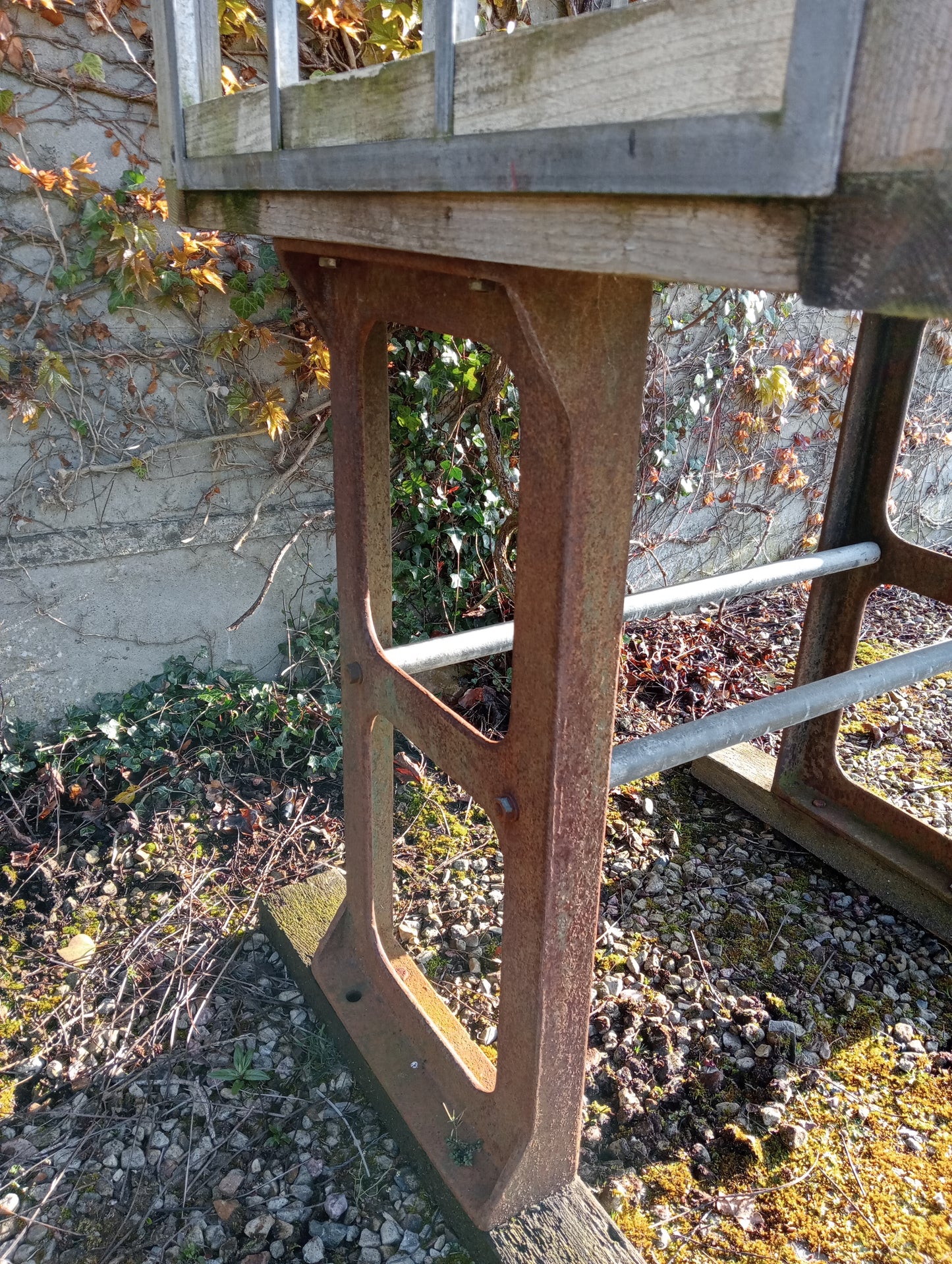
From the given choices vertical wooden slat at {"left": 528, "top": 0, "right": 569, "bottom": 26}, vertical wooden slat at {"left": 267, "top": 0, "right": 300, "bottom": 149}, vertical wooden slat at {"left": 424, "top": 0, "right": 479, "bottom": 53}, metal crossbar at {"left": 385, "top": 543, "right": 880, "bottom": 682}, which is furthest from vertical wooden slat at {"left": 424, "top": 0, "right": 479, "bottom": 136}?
vertical wooden slat at {"left": 528, "top": 0, "right": 569, "bottom": 26}

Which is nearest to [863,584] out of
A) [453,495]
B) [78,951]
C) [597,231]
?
[453,495]

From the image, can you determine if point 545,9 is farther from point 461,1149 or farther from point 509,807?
point 461,1149

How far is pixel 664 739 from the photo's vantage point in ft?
5.77

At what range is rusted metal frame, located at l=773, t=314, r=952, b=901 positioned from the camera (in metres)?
2.63

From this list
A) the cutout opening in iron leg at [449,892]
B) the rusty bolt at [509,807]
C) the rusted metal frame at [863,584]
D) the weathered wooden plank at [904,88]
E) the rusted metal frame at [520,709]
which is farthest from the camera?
the rusted metal frame at [863,584]

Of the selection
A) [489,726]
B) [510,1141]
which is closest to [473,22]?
[510,1141]

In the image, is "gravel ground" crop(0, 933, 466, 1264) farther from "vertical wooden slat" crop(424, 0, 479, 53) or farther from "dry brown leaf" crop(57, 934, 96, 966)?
"vertical wooden slat" crop(424, 0, 479, 53)

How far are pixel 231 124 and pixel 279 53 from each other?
8.3 inches

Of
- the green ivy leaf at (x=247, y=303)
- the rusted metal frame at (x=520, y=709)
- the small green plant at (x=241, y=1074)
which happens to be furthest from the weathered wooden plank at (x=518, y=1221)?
the green ivy leaf at (x=247, y=303)

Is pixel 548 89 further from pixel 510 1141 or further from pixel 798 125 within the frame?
pixel 510 1141

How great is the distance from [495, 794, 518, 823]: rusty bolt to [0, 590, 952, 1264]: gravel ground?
1.37 feet

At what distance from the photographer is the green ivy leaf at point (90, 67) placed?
2.78 m

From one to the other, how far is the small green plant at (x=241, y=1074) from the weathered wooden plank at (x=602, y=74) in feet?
6.65

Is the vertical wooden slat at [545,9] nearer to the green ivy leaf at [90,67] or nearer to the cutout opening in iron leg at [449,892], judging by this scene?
the green ivy leaf at [90,67]
